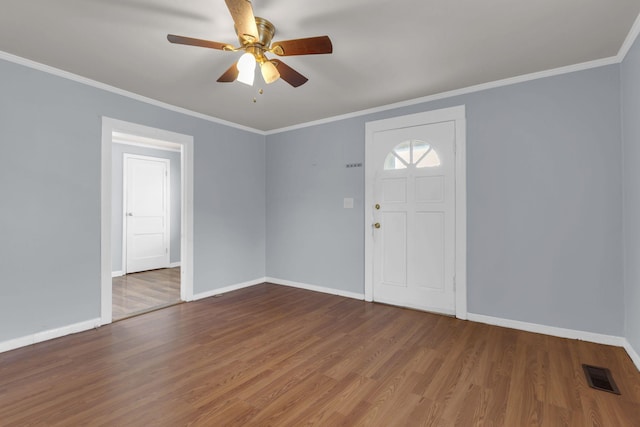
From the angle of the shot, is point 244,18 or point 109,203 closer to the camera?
point 244,18

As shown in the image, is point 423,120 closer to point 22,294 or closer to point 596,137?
point 596,137

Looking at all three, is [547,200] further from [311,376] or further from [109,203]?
[109,203]

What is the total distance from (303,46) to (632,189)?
2.71 metres

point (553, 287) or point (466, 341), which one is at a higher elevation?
point (553, 287)

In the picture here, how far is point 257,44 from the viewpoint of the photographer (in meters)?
2.02

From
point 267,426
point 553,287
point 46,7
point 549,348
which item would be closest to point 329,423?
point 267,426

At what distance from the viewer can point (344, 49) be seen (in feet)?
8.05

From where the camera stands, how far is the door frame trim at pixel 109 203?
10.4 ft

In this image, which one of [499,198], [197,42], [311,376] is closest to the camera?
[197,42]

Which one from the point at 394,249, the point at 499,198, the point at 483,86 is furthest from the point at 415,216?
the point at 483,86

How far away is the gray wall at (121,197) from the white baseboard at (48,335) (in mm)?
2625

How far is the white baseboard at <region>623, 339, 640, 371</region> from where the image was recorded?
2.25m

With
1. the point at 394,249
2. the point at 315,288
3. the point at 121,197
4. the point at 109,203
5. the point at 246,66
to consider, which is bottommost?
the point at 315,288

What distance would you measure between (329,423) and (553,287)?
2.46 m
